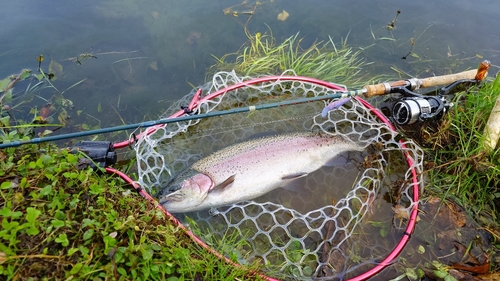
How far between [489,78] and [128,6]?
6051 mm

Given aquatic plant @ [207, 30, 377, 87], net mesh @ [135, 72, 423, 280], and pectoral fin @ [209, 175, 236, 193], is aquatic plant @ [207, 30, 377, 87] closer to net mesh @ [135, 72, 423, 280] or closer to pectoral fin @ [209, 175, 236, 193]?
net mesh @ [135, 72, 423, 280]

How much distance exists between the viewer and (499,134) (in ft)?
11.8

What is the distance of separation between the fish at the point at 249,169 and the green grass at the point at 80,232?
0.46 m

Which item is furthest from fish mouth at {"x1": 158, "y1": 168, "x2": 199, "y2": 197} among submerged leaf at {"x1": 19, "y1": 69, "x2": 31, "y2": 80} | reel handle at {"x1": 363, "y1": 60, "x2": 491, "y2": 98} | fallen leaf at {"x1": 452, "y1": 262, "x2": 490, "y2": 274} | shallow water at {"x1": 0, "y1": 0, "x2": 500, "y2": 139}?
submerged leaf at {"x1": 19, "y1": 69, "x2": 31, "y2": 80}

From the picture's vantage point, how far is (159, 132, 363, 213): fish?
134 inches

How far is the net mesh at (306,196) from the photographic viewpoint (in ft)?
10.9

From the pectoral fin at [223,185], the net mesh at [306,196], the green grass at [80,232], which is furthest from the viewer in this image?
the pectoral fin at [223,185]

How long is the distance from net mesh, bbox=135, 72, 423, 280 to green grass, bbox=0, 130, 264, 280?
1.29ft

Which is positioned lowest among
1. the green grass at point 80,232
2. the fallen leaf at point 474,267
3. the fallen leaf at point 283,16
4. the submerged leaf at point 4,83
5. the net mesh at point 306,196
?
the fallen leaf at point 474,267

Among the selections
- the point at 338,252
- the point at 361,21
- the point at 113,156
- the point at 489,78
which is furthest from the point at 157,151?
the point at 489,78

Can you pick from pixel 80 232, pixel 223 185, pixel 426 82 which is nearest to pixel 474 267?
pixel 426 82

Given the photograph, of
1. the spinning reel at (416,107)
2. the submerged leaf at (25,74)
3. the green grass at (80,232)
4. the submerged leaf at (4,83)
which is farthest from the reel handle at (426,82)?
the submerged leaf at (4,83)

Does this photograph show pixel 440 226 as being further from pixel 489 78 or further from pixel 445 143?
pixel 489 78

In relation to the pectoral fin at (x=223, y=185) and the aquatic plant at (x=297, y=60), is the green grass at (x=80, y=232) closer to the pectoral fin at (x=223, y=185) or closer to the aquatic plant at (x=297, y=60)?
the pectoral fin at (x=223, y=185)
